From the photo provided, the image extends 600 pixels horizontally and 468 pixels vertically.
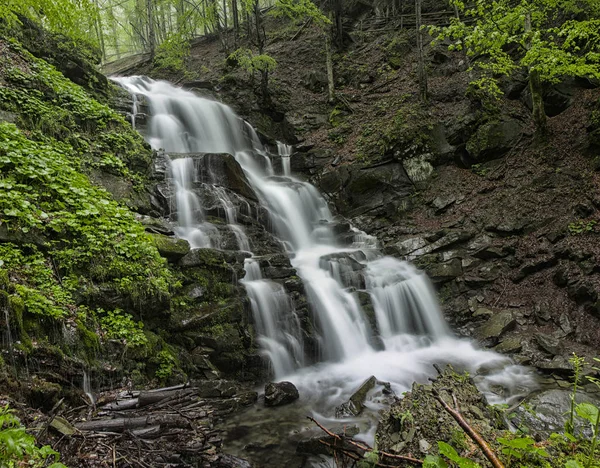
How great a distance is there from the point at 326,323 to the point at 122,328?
479 cm

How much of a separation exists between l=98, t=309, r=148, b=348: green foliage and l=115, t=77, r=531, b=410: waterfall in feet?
8.90

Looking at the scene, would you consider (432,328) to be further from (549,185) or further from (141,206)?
(141,206)

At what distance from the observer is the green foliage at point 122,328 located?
527cm

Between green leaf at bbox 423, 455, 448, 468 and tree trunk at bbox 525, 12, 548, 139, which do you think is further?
tree trunk at bbox 525, 12, 548, 139

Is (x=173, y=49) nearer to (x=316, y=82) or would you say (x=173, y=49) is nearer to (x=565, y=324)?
(x=316, y=82)

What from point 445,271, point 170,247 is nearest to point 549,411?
point 445,271

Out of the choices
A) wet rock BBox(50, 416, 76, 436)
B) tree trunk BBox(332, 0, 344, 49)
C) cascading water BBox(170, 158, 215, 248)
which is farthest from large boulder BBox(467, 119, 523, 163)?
wet rock BBox(50, 416, 76, 436)

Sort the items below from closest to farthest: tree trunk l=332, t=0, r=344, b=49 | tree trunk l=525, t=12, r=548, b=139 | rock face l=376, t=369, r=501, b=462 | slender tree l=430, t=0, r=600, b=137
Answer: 1. rock face l=376, t=369, r=501, b=462
2. slender tree l=430, t=0, r=600, b=137
3. tree trunk l=525, t=12, r=548, b=139
4. tree trunk l=332, t=0, r=344, b=49

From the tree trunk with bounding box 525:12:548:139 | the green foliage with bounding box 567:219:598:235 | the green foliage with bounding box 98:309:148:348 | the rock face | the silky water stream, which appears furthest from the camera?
the tree trunk with bounding box 525:12:548:139

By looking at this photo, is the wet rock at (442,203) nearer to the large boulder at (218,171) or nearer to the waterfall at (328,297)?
the waterfall at (328,297)

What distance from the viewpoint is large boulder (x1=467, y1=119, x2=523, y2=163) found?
12602 millimetres

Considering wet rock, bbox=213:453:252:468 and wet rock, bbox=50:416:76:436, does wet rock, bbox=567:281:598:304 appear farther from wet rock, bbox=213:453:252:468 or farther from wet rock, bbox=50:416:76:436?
wet rock, bbox=50:416:76:436

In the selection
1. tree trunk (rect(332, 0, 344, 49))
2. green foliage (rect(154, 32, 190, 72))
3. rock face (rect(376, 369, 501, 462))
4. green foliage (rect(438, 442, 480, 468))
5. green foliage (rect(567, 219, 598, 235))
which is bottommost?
rock face (rect(376, 369, 501, 462))

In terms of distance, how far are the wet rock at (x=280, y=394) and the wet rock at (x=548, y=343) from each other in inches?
219
